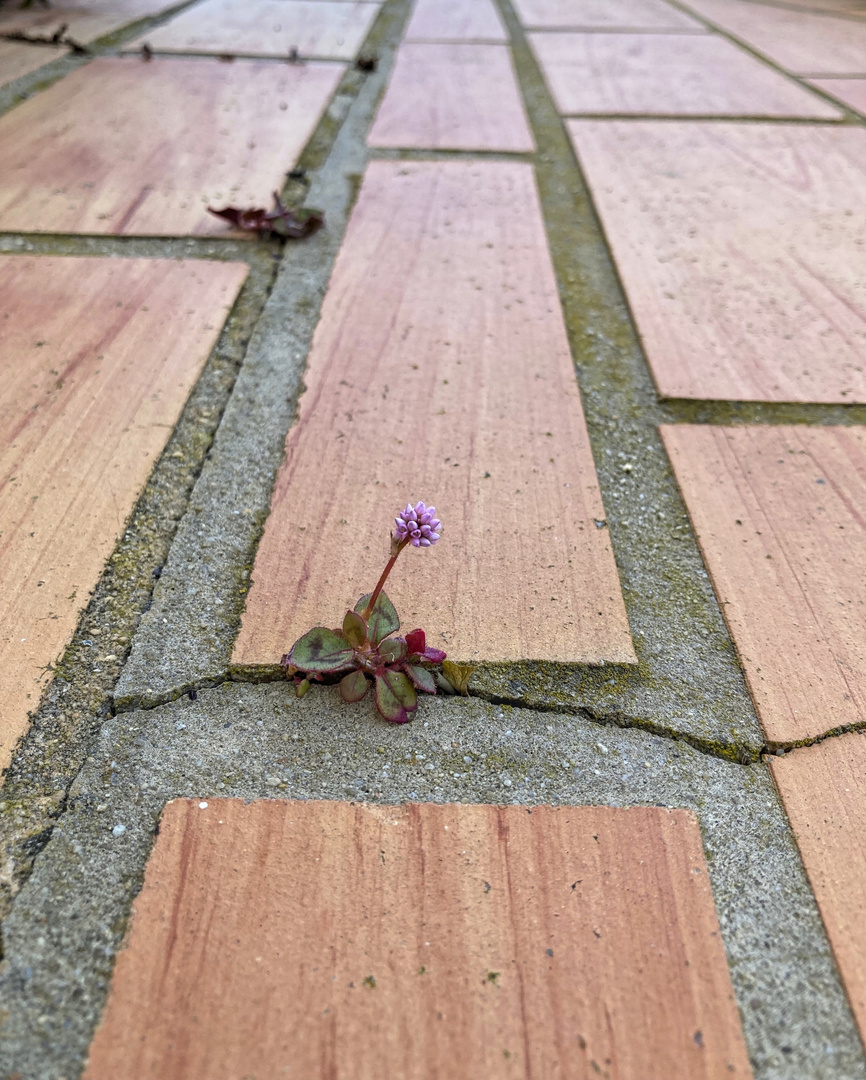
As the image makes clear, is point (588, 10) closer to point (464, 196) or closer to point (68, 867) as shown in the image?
point (464, 196)

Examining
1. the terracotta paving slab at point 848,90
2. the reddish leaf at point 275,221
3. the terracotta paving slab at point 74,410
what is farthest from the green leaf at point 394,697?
the terracotta paving slab at point 848,90

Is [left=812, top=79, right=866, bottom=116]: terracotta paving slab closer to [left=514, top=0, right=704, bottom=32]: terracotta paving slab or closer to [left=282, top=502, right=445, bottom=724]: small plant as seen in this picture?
[left=514, top=0, right=704, bottom=32]: terracotta paving slab

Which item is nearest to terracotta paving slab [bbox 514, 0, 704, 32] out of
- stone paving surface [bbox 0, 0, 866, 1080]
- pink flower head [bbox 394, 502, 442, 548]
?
stone paving surface [bbox 0, 0, 866, 1080]

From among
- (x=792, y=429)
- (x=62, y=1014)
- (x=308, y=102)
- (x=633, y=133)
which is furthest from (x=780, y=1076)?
(x=308, y=102)

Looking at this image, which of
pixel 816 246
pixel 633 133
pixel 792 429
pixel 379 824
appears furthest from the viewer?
pixel 633 133

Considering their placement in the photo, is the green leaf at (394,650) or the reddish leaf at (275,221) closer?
the green leaf at (394,650)

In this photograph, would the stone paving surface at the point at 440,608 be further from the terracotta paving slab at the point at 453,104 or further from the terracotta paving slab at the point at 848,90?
the terracotta paving slab at the point at 848,90

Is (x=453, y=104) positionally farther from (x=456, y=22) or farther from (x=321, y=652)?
(x=321, y=652)
